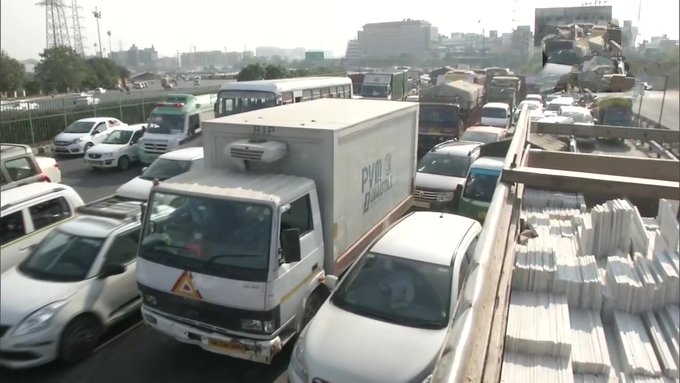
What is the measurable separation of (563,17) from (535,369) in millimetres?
8825

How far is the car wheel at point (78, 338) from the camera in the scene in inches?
152

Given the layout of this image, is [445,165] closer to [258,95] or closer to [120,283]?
[258,95]

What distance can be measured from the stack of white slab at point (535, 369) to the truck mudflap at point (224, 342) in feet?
8.09

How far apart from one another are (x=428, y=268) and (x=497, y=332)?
2.27 m

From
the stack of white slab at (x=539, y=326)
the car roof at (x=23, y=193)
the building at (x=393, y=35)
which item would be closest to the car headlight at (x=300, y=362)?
the stack of white slab at (x=539, y=326)

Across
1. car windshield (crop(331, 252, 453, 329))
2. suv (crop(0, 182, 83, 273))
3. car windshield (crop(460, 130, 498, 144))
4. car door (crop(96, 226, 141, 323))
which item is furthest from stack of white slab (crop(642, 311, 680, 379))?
car windshield (crop(460, 130, 498, 144))

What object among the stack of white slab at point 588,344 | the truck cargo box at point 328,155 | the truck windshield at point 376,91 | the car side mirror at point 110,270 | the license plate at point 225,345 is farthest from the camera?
the truck windshield at point 376,91

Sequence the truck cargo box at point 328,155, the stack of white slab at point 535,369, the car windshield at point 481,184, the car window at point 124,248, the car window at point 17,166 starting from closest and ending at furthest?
the stack of white slab at point 535,369 < the car window at point 17,166 < the car window at point 124,248 < the truck cargo box at point 328,155 < the car windshield at point 481,184

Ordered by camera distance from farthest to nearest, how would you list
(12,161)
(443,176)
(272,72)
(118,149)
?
(272,72) → (118,149) → (443,176) → (12,161)

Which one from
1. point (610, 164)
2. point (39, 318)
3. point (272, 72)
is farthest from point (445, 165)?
point (272, 72)

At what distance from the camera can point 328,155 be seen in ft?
16.1

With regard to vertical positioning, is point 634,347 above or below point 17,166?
below

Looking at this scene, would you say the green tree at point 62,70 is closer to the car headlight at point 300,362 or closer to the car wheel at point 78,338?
the car wheel at point 78,338

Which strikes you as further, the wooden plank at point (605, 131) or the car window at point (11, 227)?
the wooden plank at point (605, 131)
